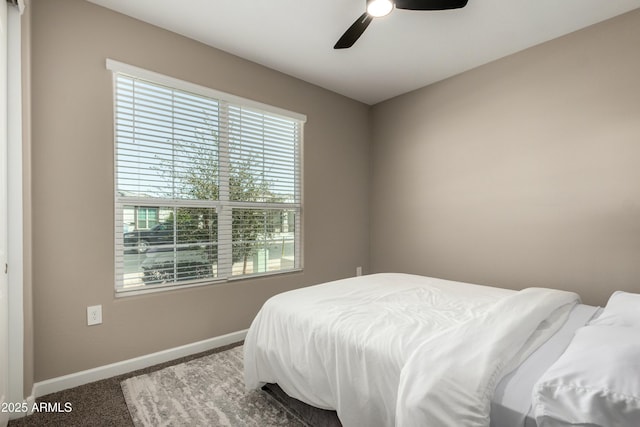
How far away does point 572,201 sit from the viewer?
2490 millimetres

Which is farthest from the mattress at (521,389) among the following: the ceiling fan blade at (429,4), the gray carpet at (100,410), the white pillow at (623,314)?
the ceiling fan blade at (429,4)

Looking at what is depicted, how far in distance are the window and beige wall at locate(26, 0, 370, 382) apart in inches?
4.3

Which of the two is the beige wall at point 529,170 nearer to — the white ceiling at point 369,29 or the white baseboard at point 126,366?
the white ceiling at point 369,29

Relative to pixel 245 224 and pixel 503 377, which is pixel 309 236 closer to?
pixel 245 224

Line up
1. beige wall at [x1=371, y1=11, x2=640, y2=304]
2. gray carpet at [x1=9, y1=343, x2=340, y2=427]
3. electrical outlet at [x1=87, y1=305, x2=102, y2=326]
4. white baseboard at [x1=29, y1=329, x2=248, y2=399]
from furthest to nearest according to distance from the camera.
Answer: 1. beige wall at [x1=371, y1=11, x2=640, y2=304]
2. electrical outlet at [x1=87, y1=305, x2=102, y2=326]
3. white baseboard at [x1=29, y1=329, x2=248, y2=399]
4. gray carpet at [x1=9, y1=343, x2=340, y2=427]

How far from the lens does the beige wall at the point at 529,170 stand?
2297mm

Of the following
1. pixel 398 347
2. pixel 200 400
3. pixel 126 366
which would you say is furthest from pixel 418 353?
pixel 126 366

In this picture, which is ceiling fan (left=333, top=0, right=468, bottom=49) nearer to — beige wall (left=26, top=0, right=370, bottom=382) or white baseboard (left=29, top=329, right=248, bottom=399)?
beige wall (left=26, top=0, right=370, bottom=382)

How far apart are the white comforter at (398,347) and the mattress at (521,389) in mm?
32

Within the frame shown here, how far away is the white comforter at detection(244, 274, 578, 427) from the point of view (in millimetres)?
997

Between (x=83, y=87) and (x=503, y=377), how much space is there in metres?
2.81

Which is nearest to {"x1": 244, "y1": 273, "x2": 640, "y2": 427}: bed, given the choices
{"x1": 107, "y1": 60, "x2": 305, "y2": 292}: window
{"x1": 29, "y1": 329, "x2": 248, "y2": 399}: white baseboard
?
{"x1": 29, "y1": 329, "x2": 248, "y2": 399}: white baseboard

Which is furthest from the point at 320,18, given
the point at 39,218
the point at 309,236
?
the point at 39,218

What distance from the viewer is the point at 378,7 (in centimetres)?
170
